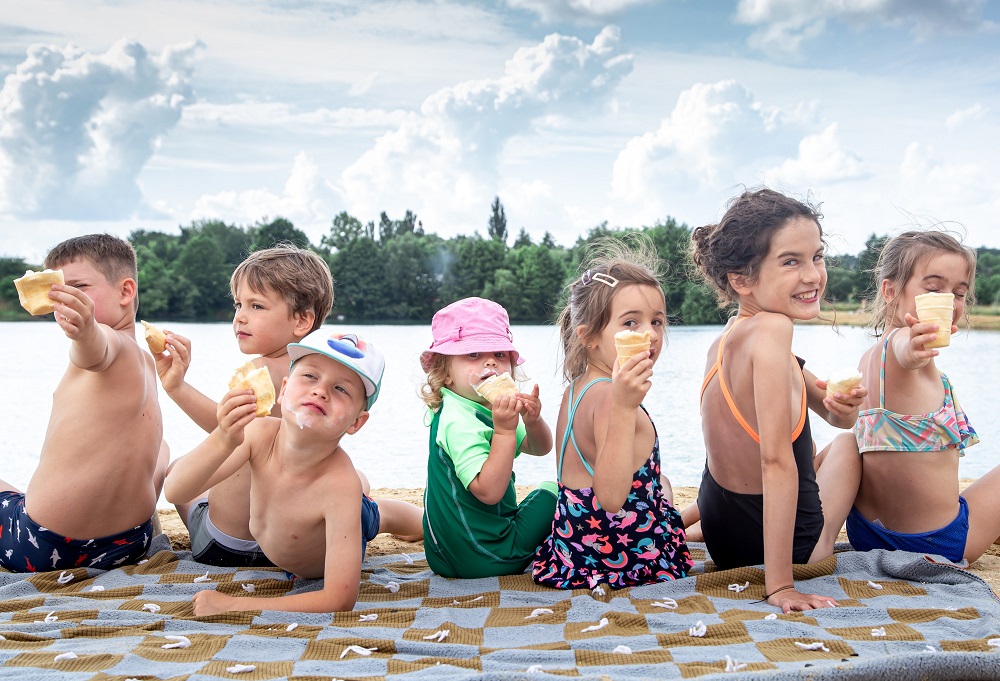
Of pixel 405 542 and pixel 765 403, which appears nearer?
pixel 765 403

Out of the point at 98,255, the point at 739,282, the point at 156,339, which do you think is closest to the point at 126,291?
the point at 98,255

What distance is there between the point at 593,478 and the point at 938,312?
182 cm

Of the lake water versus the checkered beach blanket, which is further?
the lake water

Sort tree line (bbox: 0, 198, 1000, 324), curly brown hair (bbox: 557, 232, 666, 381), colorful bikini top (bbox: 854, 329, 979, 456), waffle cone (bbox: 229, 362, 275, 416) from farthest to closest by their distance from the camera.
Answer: tree line (bbox: 0, 198, 1000, 324) → colorful bikini top (bbox: 854, 329, 979, 456) → curly brown hair (bbox: 557, 232, 666, 381) → waffle cone (bbox: 229, 362, 275, 416)

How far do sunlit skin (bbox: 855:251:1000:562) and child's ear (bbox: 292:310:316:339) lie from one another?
120 inches

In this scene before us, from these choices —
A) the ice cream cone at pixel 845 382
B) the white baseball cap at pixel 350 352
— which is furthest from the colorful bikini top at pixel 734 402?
the white baseball cap at pixel 350 352

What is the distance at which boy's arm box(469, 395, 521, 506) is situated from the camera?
13.3ft

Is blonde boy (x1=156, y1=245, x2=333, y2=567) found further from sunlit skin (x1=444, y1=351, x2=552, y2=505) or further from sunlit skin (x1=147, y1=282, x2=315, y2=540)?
sunlit skin (x1=444, y1=351, x2=552, y2=505)

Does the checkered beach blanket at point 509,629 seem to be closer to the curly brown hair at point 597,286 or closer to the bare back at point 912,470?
the bare back at point 912,470

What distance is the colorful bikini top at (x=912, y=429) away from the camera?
449 cm

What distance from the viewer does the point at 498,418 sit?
13.3 feet

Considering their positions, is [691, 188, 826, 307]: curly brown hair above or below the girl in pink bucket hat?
above

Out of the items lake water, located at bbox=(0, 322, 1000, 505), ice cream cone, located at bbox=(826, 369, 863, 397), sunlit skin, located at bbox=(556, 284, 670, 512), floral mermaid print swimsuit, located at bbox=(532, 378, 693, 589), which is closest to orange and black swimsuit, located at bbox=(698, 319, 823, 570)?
ice cream cone, located at bbox=(826, 369, 863, 397)

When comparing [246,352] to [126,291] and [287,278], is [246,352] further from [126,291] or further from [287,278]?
[126,291]
